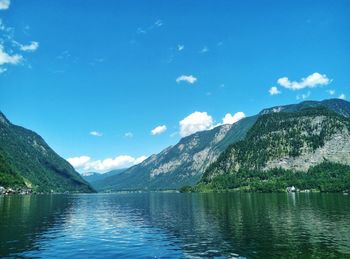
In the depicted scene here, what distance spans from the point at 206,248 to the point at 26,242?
33145mm

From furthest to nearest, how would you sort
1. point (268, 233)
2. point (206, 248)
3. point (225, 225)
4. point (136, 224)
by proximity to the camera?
1. point (136, 224)
2. point (225, 225)
3. point (268, 233)
4. point (206, 248)

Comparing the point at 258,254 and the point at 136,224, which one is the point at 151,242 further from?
the point at 136,224

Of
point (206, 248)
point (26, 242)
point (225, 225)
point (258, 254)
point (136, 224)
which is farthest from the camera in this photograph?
point (136, 224)

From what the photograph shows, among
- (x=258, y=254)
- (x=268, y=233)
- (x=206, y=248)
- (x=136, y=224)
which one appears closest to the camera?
(x=258, y=254)

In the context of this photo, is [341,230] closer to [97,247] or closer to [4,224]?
[97,247]

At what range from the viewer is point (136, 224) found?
102 m

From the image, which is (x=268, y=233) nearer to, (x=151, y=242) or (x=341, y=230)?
(x=341, y=230)

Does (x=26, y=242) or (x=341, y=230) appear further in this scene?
(x=341, y=230)

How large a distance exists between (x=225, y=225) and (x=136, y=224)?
24170mm

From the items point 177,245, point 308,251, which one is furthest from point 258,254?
point 177,245

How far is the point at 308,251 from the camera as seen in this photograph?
192ft

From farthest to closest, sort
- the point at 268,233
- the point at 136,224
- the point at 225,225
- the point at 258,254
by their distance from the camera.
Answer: the point at 136,224 → the point at 225,225 → the point at 268,233 → the point at 258,254

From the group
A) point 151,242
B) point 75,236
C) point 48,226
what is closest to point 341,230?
point 151,242

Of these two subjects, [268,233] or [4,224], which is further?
[4,224]
